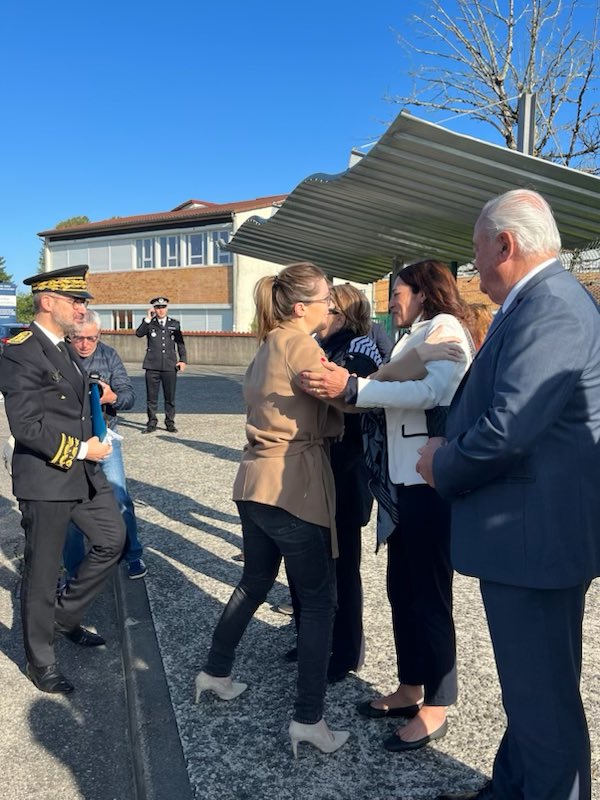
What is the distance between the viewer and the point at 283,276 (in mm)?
2680

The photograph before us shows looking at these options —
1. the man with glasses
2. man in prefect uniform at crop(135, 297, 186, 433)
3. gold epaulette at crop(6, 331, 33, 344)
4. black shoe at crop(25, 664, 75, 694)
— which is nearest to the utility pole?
the man with glasses

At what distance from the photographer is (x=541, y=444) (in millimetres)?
1770

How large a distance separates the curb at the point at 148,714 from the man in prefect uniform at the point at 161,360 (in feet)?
22.4

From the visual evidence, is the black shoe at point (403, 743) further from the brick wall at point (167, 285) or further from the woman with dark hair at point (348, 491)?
the brick wall at point (167, 285)

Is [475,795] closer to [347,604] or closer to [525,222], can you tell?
[347,604]

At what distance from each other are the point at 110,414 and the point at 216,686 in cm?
246

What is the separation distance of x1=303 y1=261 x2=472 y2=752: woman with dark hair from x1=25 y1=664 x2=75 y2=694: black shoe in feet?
5.29

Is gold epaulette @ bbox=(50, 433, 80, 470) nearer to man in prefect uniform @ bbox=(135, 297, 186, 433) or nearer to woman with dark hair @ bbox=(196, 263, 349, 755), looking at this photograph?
woman with dark hair @ bbox=(196, 263, 349, 755)

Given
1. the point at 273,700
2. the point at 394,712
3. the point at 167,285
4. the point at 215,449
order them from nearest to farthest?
the point at 394,712
the point at 273,700
the point at 215,449
the point at 167,285

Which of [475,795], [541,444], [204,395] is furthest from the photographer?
[204,395]

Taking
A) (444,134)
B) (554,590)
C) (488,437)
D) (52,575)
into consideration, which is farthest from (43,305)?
(444,134)

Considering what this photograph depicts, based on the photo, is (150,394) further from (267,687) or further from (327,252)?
(267,687)

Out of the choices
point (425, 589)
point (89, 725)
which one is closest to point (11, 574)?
point (89, 725)

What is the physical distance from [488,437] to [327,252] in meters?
8.62
